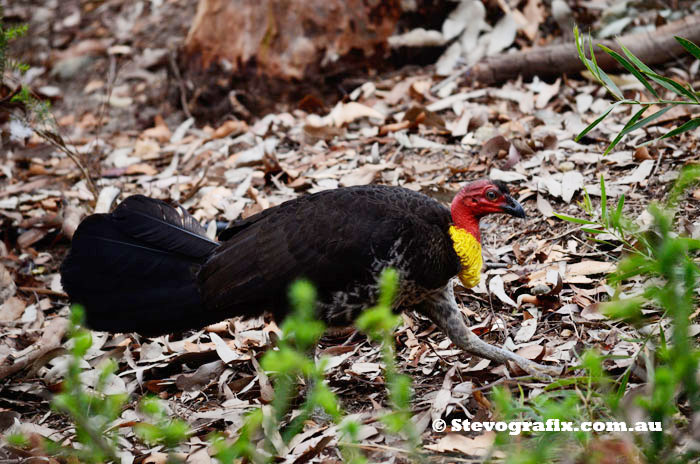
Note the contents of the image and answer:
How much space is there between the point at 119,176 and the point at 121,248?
2469 millimetres

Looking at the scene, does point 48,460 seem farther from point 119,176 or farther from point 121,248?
point 119,176

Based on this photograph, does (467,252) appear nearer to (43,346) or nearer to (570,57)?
(43,346)

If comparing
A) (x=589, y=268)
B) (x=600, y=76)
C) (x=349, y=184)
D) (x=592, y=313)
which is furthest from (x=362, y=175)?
(x=600, y=76)

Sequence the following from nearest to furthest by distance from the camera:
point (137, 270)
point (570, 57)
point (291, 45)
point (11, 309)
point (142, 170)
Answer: point (137, 270) → point (11, 309) → point (570, 57) → point (142, 170) → point (291, 45)

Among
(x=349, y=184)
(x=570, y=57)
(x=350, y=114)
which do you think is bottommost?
(x=349, y=184)

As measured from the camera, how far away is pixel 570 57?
5.81m

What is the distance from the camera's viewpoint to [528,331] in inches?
145

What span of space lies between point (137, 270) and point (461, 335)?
1640 mm

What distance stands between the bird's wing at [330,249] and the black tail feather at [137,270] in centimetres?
14

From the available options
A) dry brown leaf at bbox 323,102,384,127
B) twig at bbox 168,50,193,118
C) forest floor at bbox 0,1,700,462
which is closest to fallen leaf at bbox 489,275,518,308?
forest floor at bbox 0,1,700,462

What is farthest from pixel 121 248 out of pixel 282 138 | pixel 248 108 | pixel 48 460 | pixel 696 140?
pixel 696 140

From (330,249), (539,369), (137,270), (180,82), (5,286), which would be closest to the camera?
(539,369)

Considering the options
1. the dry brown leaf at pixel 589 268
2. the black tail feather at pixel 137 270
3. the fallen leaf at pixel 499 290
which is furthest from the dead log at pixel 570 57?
the black tail feather at pixel 137 270

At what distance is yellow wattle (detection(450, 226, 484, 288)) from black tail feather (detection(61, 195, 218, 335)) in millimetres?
1248
